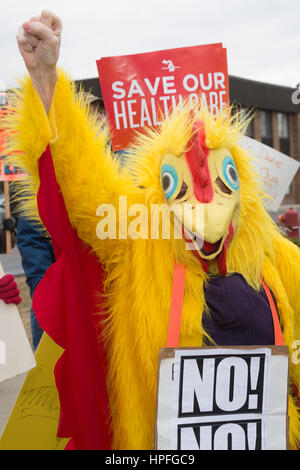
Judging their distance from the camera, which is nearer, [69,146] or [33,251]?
[69,146]

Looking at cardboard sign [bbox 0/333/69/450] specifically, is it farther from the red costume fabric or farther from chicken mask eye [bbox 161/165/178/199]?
chicken mask eye [bbox 161/165/178/199]

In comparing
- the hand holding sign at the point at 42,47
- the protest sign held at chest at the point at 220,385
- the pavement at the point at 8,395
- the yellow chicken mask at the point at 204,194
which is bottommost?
the pavement at the point at 8,395

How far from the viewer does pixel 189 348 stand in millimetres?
1744

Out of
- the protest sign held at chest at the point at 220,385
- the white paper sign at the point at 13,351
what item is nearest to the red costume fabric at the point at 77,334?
the white paper sign at the point at 13,351

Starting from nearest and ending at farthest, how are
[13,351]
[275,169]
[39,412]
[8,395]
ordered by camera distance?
[13,351] → [39,412] → [275,169] → [8,395]

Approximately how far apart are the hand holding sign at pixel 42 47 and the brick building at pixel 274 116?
899 inches

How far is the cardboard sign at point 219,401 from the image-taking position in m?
1.73

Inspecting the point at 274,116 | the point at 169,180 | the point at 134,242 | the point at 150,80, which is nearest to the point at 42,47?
the point at 169,180

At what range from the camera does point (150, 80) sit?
311 centimetres

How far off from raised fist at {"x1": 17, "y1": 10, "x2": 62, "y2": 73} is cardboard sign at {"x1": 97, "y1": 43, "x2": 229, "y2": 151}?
139 cm

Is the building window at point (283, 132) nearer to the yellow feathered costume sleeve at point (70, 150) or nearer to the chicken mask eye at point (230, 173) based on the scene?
the chicken mask eye at point (230, 173)

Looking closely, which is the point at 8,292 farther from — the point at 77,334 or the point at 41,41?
the point at 41,41

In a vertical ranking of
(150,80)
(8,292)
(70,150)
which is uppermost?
(150,80)

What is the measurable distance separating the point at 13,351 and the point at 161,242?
2.19 ft
